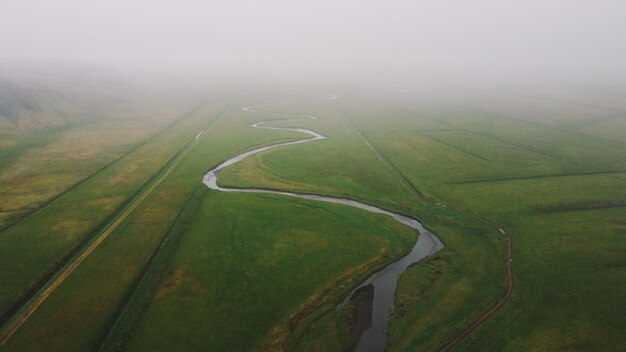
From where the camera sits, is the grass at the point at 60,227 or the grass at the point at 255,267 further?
the grass at the point at 60,227

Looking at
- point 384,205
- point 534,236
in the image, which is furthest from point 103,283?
point 534,236

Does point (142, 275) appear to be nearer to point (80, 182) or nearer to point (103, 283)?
point (103, 283)

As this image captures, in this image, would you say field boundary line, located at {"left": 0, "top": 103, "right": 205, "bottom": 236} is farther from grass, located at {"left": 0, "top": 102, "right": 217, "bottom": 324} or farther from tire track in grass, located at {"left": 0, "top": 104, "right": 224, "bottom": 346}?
tire track in grass, located at {"left": 0, "top": 104, "right": 224, "bottom": 346}

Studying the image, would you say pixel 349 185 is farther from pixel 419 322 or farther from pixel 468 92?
pixel 468 92

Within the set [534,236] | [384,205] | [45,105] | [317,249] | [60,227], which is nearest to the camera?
[317,249]

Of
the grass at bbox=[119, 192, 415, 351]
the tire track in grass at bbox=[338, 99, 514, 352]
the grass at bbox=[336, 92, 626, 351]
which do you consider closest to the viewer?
the tire track in grass at bbox=[338, 99, 514, 352]

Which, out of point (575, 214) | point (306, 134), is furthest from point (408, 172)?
point (306, 134)

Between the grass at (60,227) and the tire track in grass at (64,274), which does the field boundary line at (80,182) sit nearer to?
the grass at (60,227)

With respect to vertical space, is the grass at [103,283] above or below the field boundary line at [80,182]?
below

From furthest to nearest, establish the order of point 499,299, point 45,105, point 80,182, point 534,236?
1. point 45,105
2. point 80,182
3. point 534,236
4. point 499,299

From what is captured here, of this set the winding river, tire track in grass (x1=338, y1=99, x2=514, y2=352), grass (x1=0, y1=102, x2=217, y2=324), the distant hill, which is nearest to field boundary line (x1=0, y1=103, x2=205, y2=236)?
grass (x1=0, y1=102, x2=217, y2=324)

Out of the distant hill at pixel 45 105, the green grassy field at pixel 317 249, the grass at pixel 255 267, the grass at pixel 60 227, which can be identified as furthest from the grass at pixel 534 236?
the distant hill at pixel 45 105
